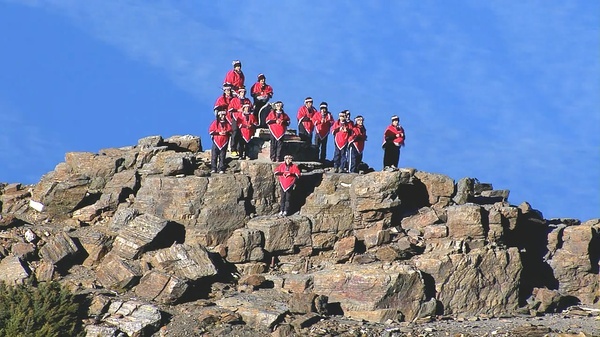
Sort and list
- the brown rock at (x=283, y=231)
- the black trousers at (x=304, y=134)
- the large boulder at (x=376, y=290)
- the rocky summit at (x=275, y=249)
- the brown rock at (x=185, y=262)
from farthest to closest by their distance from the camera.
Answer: the black trousers at (x=304, y=134) → the brown rock at (x=283, y=231) → the brown rock at (x=185, y=262) → the large boulder at (x=376, y=290) → the rocky summit at (x=275, y=249)

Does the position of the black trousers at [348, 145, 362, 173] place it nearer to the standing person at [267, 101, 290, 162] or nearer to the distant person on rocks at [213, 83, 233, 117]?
the standing person at [267, 101, 290, 162]

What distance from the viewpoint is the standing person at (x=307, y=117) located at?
48438mm

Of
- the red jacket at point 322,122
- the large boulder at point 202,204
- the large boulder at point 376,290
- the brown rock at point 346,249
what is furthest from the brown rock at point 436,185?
the large boulder at point 202,204

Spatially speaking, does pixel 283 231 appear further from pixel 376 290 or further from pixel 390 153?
pixel 390 153

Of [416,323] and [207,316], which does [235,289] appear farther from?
[416,323]

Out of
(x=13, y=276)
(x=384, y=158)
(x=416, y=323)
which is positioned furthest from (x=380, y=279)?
(x=13, y=276)

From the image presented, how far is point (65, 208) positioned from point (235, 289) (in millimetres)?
8164

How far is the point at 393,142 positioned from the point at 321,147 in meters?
3.06

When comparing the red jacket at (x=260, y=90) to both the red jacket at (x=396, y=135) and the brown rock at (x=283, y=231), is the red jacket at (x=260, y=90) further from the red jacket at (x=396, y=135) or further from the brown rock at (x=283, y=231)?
the brown rock at (x=283, y=231)

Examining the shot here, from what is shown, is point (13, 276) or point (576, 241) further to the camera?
point (576, 241)

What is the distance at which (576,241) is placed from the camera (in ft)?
154

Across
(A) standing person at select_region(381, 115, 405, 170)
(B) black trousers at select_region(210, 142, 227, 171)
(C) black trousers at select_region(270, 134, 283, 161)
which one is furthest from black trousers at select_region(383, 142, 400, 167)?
(B) black trousers at select_region(210, 142, 227, 171)

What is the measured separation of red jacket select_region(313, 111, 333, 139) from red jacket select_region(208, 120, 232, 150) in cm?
405

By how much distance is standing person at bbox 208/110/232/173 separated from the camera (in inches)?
1805
